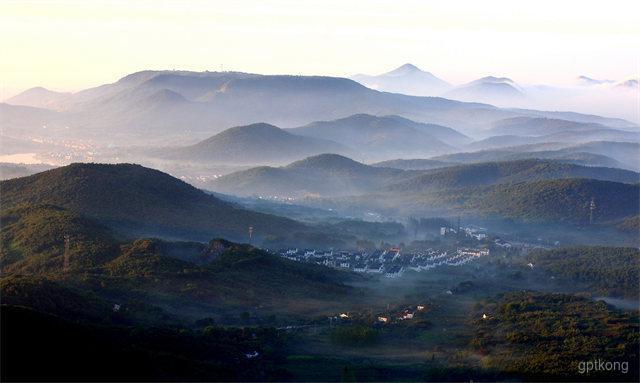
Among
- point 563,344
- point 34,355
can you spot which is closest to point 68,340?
point 34,355

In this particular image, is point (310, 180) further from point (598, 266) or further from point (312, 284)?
point (312, 284)

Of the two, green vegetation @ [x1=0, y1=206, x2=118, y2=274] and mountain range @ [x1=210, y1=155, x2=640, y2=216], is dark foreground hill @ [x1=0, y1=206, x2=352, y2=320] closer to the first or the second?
green vegetation @ [x1=0, y1=206, x2=118, y2=274]

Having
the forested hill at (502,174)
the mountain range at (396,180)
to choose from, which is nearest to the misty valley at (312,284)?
the mountain range at (396,180)

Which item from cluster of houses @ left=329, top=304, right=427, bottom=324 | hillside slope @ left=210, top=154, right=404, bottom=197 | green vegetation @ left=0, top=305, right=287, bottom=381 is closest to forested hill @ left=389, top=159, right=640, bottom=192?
hillside slope @ left=210, top=154, right=404, bottom=197

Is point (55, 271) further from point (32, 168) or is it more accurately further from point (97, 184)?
point (32, 168)

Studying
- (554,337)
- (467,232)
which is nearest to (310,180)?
(467,232)
